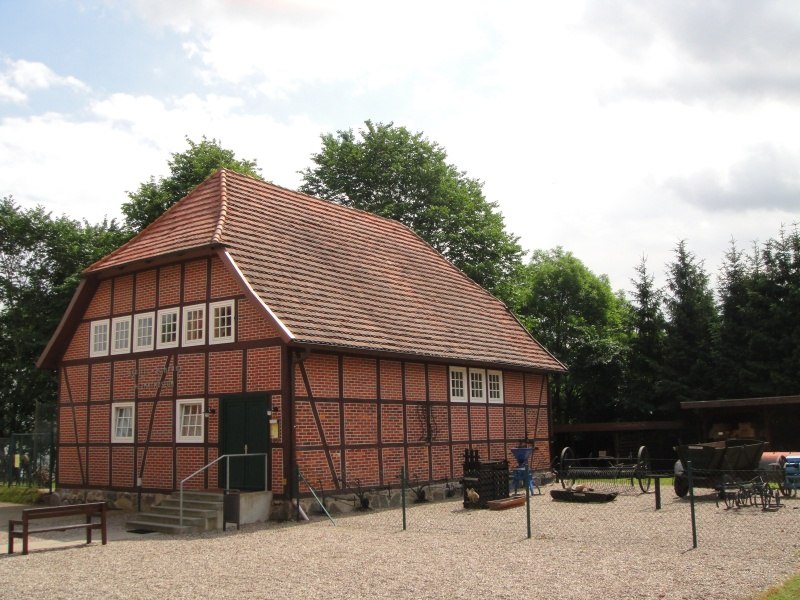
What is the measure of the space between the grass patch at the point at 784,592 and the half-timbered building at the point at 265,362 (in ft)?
31.1

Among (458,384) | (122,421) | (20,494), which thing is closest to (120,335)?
(122,421)

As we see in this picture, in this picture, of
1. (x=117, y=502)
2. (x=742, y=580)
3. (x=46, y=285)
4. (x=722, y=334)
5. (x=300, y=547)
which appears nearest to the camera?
(x=742, y=580)

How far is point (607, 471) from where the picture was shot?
813 inches

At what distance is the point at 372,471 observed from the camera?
1755cm

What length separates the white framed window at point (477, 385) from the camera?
2122 cm

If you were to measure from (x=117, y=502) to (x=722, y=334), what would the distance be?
21.1 m

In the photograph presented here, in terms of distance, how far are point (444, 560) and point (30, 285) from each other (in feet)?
99.6

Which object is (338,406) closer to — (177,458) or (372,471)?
(372,471)

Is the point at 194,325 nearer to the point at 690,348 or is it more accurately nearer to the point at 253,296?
the point at 253,296

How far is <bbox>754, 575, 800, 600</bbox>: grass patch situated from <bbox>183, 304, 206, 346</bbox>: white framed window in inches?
494

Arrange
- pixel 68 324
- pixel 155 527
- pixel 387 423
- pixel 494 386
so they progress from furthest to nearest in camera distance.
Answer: pixel 494 386 → pixel 68 324 → pixel 387 423 → pixel 155 527

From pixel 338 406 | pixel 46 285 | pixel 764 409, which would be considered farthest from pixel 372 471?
pixel 46 285

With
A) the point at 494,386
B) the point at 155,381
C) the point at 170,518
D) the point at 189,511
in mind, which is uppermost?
the point at 155,381

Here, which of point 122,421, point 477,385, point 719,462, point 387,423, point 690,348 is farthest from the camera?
point 690,348
